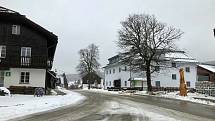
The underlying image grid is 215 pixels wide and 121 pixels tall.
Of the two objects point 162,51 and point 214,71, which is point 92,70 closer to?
point 214,71

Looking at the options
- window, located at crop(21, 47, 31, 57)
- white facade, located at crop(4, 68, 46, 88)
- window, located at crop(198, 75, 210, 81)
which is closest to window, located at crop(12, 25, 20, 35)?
window, located at crop(21, 47, 31, 57)

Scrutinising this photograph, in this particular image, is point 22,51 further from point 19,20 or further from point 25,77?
point 19,20

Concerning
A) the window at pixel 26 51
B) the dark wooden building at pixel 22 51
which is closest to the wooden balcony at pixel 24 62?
the dark wooden building at pixel 22 51

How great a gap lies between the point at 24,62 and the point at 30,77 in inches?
71.7

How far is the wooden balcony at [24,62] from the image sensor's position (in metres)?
36.2

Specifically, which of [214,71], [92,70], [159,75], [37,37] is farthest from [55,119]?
[92,70]

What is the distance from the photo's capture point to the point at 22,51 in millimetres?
37625

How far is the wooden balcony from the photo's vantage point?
36156mm

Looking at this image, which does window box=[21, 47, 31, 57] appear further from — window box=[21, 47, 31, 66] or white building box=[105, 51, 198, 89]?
white building box=[105, 51, 198, 89]

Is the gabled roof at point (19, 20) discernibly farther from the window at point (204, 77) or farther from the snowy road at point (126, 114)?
the window at point (204, 77)

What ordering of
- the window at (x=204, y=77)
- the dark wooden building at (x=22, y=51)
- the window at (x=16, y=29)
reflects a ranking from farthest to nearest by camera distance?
the window at (x=204, y=77) < the window at (x=16, y=29) < the dark wooden building at (x=22, y=51)

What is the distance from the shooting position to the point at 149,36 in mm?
50031

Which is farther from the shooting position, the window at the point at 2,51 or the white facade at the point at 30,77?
the window at the point at 2,51

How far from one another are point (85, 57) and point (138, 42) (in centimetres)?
4878
